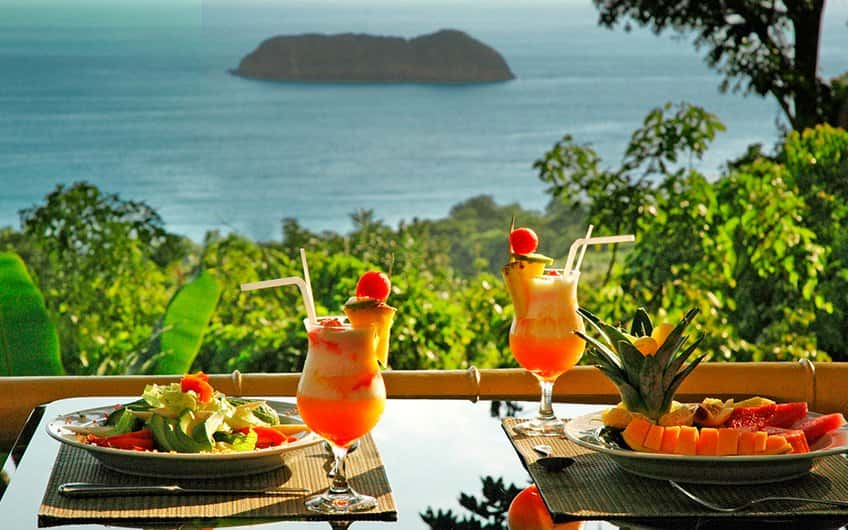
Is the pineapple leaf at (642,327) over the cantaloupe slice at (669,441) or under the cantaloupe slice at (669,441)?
over

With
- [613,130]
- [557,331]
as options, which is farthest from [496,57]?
[557,331]

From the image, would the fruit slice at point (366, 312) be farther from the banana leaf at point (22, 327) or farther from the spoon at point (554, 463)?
the banana leaf at point (22, 327)

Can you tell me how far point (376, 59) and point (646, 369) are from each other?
3.83m

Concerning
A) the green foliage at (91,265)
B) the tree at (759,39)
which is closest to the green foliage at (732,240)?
the tree at (759,39)

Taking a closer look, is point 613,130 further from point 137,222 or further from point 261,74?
point 137,222

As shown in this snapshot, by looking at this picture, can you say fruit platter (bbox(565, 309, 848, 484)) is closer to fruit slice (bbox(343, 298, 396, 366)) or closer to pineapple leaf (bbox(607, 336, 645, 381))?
pineapple leaf (bbox(607, 336, 645, 381))

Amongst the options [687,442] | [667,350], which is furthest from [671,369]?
[687,442]

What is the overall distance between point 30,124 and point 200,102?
72cm

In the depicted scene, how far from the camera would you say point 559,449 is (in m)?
1.95

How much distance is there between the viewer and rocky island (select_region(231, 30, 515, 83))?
5.35 m

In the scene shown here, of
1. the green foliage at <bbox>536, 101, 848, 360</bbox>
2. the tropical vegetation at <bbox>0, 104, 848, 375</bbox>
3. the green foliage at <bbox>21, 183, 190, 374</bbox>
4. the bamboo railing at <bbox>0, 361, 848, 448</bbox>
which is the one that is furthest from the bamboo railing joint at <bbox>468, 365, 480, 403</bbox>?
the green foliage at <bbox>21, 183, 190, 374</bbox>

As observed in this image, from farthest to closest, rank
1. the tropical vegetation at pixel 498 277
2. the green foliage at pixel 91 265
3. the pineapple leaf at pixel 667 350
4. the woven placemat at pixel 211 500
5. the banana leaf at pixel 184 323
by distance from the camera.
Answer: the green foliage at pixel 91 265 < the tropical vegetation at pixel 498 277 < the banana leaf at pixel 184 323 < the pineapple leaf at pixel 667 350 < the woven placemat at pixel 211 500

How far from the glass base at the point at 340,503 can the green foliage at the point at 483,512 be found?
0.08m

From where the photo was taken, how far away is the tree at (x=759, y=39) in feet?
16.9
